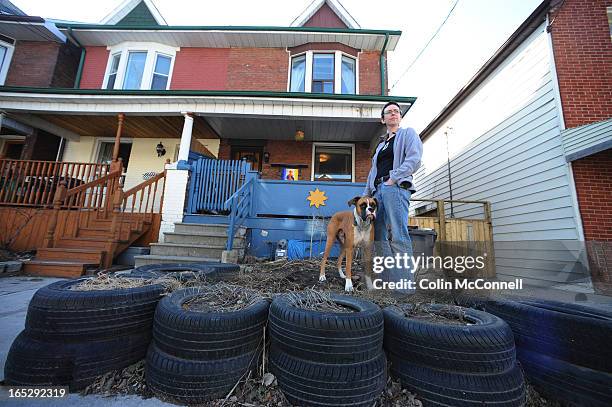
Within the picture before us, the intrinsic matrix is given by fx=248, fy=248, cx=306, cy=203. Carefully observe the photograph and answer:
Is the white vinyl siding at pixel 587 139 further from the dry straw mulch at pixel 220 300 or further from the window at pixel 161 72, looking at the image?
the window at pixel 161 72

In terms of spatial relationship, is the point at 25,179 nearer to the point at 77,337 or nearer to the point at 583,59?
the point at 77,337

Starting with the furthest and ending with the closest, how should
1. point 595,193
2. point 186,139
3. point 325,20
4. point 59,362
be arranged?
point 325,20, point 186,139, point 595,193, point 59,362

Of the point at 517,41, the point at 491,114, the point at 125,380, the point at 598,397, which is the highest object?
the point at 517,41

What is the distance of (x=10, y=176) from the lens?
6.58m

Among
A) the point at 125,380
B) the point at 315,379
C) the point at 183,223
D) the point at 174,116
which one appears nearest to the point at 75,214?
the point at 183,223

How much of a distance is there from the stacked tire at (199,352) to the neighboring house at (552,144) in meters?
5.46

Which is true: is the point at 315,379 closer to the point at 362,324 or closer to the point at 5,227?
the point at 362,324

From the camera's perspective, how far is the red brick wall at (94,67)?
348 inches

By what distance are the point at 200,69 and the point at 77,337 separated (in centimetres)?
965

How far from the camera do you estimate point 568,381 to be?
1.24m

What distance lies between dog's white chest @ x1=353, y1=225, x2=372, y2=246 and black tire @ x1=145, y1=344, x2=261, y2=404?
1.77 meters

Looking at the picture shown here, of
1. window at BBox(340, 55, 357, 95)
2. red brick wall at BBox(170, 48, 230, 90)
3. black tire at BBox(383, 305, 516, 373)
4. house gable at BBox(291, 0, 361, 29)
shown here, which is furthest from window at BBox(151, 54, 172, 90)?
black tire at BBox(383, 305, 516, 373)

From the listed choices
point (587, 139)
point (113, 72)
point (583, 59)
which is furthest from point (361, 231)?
point (113, 72)

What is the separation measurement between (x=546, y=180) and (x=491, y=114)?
290 cm
